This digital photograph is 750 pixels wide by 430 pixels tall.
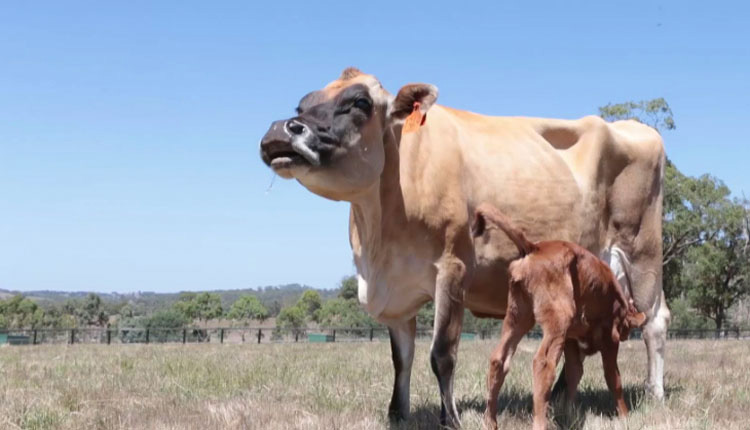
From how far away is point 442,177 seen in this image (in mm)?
6195

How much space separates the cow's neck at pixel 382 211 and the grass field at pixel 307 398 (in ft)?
4.28

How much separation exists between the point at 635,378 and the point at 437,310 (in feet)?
17.1

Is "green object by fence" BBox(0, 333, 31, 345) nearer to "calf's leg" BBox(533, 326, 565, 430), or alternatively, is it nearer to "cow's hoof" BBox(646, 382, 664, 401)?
"cow's hoof" BBox(646, 382, 664, 401)

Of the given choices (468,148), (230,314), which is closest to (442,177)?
(468,148)

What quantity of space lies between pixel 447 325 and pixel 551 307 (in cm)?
86

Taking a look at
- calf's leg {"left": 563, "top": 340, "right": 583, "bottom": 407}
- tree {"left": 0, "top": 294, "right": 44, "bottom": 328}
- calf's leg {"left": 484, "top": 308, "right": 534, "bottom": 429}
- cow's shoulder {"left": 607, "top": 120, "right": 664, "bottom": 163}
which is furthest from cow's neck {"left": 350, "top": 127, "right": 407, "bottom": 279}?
tree {"left": 0, "top": 294, "right": 44, "bottom": 328}

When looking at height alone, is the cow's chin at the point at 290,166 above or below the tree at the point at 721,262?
below

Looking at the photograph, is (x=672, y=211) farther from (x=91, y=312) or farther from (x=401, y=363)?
(x=91, y=312)

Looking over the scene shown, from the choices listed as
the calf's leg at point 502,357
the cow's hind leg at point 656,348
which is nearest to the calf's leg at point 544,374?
the calf's leg at point 502,357

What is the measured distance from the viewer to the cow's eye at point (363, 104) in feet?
18.4

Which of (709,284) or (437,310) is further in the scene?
(709,284)

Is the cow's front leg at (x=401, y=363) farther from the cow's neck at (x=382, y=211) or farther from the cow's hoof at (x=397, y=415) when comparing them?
the cow's neck at (x=382, y=211)

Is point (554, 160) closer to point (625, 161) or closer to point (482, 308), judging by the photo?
point (625, 161)

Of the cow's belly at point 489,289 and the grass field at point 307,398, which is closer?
the grass field at point 307,398
